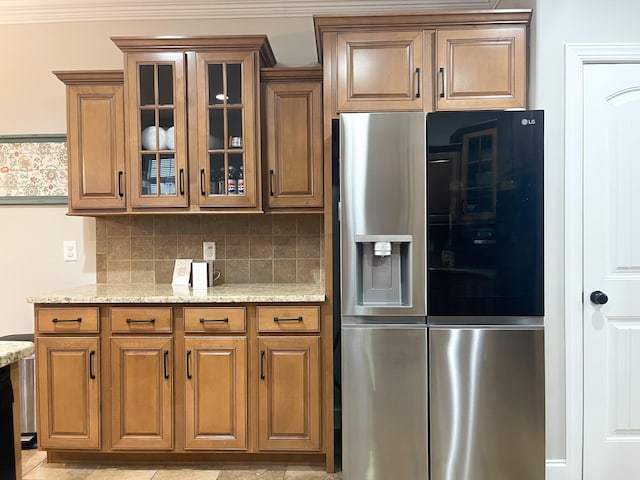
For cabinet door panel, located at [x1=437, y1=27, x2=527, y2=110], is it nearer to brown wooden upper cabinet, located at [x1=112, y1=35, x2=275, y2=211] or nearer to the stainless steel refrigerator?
the stainless steel refrigerator

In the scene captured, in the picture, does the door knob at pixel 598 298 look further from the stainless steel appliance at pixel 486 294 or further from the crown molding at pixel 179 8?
the crown molding at pixel 179 8

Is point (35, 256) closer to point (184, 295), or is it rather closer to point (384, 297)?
point (184, 295)

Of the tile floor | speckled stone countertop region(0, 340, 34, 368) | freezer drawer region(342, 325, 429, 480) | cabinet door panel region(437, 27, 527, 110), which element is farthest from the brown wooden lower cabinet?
cabinet door panel region(437, 27, 527, 110)

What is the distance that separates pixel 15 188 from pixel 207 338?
1.80 meters

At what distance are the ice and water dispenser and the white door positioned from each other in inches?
36.0

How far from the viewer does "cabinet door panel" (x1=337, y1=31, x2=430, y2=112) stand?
218 cm

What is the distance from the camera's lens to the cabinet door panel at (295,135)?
2.55 m

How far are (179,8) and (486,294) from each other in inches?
104

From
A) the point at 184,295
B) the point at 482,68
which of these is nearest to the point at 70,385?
the point at 184,295

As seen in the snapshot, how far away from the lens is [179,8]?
2.92 metres

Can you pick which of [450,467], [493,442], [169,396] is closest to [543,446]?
[493,442]

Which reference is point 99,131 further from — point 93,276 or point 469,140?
point 469,140

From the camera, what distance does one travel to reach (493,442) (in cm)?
201

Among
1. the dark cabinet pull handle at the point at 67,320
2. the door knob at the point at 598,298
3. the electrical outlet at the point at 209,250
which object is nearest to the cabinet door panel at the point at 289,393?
the electrical outlet at the point at 209,250
